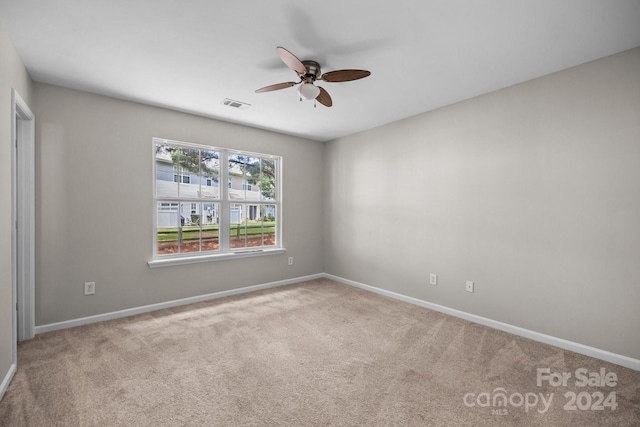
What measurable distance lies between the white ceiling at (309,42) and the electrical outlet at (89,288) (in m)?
2.08

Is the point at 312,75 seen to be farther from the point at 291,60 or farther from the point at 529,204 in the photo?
the point at 529,204

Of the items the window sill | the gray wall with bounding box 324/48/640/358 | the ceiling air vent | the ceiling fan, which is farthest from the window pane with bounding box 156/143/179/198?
the gray wall with bounding box 324/48/640/358

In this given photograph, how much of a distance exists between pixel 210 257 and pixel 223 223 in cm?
54

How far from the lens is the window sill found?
3.56m

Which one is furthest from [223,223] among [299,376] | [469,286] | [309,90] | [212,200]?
[469,286]

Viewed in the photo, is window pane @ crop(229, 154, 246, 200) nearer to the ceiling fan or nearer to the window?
the window

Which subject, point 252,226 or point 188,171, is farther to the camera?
point 252,226

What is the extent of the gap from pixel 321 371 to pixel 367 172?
3024mm

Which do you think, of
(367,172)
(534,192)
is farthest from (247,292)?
(534,192)

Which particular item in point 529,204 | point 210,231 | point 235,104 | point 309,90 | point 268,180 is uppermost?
point 235,104

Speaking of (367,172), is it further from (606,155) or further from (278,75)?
(606,155)

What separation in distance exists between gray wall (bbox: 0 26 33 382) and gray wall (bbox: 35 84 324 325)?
0.87m

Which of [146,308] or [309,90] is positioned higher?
[309,90]

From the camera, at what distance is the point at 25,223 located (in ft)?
8.77
